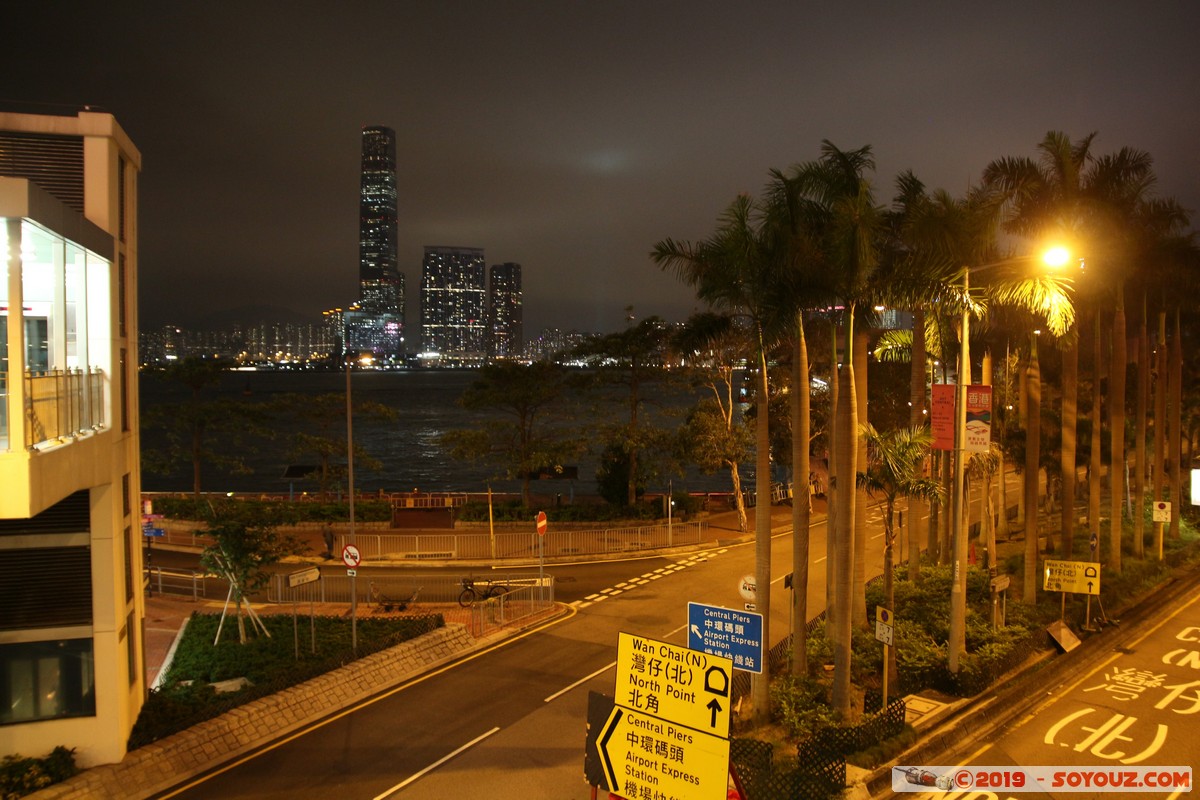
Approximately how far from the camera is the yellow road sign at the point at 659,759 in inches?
274

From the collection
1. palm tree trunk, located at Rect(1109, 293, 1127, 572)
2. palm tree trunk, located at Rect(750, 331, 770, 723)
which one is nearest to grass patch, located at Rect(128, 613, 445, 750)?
palm tree trunk, located at Rect(750, 331, 770, 723)

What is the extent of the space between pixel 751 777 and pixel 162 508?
105ft

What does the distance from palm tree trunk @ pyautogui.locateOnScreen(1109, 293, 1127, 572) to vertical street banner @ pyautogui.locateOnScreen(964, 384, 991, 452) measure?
1165 centimetres

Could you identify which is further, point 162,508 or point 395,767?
point 162,508

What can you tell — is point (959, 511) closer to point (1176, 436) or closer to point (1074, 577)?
point (1074, 577)

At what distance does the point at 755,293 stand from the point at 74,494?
11381 mm

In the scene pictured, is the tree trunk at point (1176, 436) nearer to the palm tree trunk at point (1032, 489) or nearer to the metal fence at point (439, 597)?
the palm tree trunk at point (1032, 489)

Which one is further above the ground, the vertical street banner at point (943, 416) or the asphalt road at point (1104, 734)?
the vertical street banner at point (943, 416)

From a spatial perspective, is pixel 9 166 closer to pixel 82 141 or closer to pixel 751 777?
pixel 82 141

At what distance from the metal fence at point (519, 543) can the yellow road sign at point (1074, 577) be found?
48.2 feet

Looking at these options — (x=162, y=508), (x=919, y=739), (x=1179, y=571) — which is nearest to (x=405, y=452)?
(x=162, y=508)

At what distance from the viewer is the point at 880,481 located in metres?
14.8

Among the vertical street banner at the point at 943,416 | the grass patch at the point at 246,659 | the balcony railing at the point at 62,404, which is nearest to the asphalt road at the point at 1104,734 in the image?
the vertical street banner at the point at 943,416

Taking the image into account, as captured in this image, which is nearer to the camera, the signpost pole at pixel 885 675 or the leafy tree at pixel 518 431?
the signpost pole at pixel 885 675
